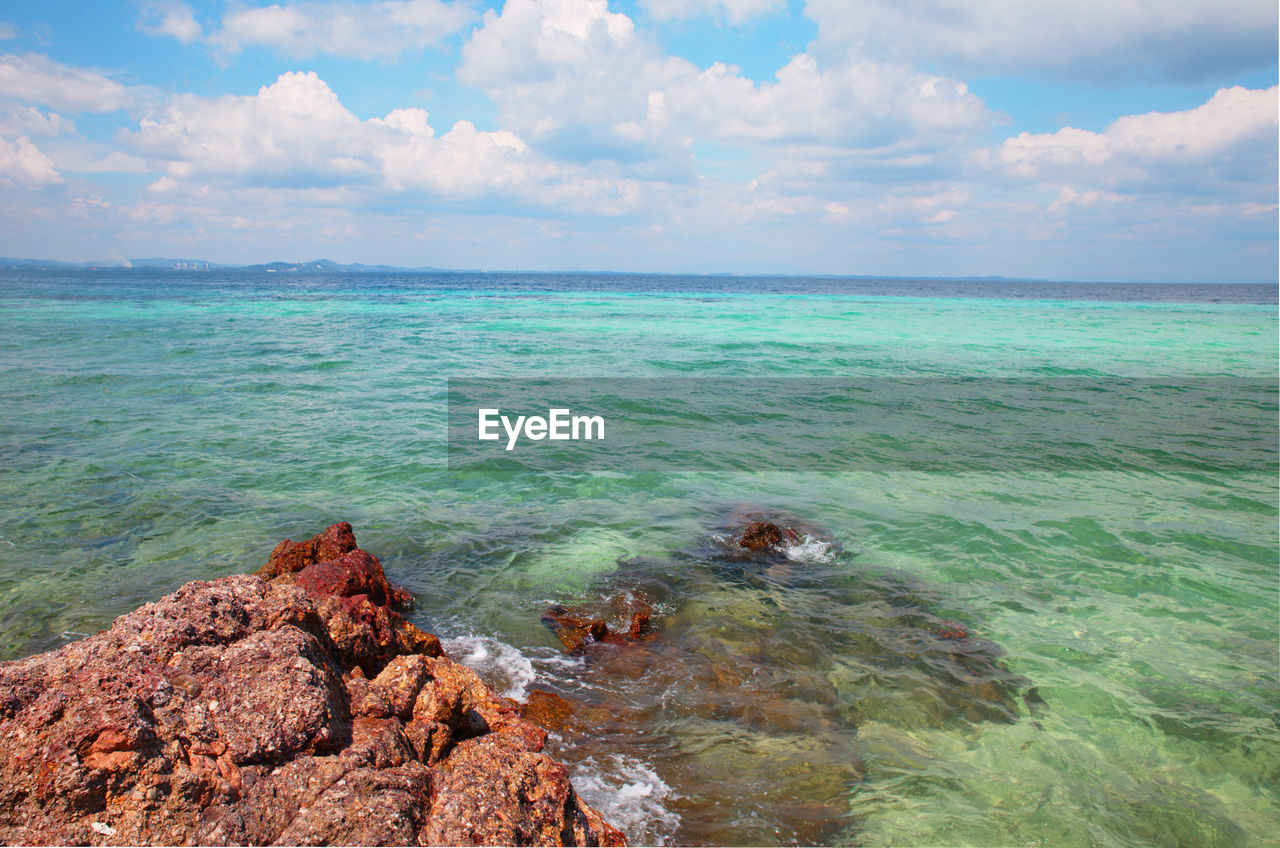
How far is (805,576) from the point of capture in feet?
32.4

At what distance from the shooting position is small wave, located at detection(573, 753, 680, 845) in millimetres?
5133

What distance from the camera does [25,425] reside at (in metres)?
16.4

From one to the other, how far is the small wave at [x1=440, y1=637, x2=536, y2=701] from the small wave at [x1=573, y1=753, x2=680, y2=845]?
1.28 meters

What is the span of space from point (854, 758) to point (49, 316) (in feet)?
192

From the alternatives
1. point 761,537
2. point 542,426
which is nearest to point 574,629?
point 761,537

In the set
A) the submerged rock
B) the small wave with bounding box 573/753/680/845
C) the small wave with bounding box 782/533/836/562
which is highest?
the submerged rock

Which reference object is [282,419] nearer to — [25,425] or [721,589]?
[25,425]

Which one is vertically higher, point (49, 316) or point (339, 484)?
point (49, 316)

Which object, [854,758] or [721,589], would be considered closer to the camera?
[854,758]

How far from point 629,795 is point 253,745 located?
123 inches

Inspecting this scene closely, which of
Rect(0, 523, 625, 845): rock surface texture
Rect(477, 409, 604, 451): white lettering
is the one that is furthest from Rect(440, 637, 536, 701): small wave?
Rect(477, 409, 604, 451): white lettering

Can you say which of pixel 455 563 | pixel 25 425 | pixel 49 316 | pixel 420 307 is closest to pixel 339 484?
pixel 455 563

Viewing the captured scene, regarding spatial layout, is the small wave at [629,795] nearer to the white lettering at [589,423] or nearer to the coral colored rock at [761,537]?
the coral colored rock at [761,537]

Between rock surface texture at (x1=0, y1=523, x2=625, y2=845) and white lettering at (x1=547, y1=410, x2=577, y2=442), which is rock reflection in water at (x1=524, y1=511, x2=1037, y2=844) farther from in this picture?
white lettering at (x1=547, y1=410, x2=577, y2=442)
